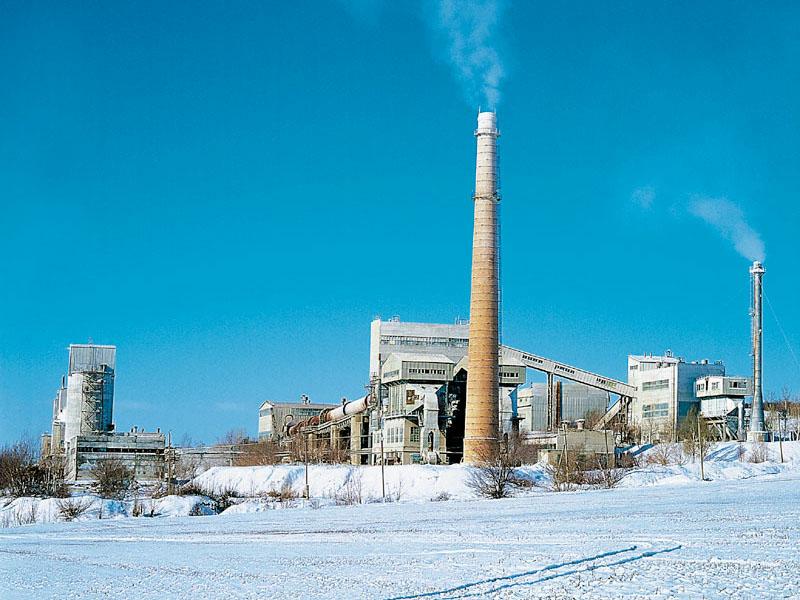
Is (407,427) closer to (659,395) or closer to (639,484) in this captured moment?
(639,484)

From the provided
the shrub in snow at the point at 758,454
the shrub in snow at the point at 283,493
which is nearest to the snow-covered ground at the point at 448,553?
the shrub in snow at the point at 283,493

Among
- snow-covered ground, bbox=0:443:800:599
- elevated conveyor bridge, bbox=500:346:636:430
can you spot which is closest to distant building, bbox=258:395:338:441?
elevated conveyor bridge, bbox=500:346:636:430

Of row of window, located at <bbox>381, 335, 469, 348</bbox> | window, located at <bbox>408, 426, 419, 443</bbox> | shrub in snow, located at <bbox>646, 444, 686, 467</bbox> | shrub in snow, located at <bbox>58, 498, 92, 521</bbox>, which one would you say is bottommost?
shrub in snow, located at <bbox>58, 498, 92, 521</bbox>

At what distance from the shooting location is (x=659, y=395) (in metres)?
66.1

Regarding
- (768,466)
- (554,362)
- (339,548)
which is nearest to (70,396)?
(554,362)

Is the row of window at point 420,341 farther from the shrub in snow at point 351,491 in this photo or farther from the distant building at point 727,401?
the shrub in snow at point 351,491

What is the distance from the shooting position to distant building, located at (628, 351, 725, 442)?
6444 cm

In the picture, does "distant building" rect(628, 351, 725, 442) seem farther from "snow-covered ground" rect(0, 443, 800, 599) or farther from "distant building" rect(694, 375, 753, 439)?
"snow-covered ground" rect(0, 443, 800, 599)

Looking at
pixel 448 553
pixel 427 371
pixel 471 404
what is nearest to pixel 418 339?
pixel 427 371

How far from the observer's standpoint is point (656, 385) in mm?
66688

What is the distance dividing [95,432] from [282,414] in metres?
18.5

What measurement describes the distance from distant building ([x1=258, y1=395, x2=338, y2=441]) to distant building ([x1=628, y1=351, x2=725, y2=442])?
23.5 m

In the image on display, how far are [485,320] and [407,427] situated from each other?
8098 millimetres

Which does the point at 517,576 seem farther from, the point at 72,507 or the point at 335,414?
the point at 335,414
